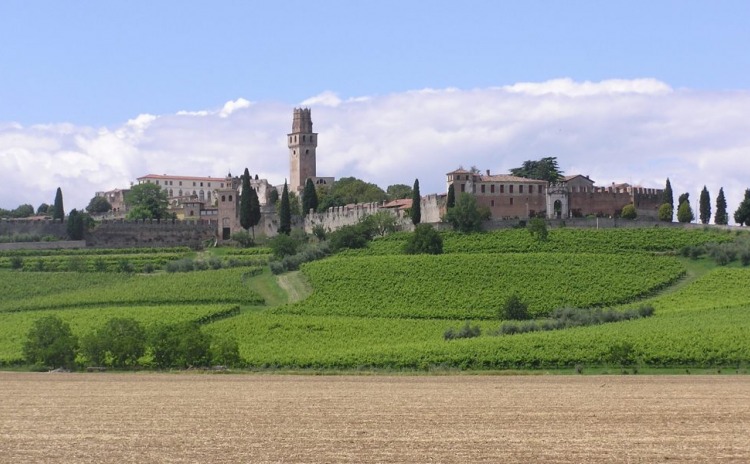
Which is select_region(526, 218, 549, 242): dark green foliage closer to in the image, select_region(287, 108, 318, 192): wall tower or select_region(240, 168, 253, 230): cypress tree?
select_region(240, 168, 253, 230): cypress tree

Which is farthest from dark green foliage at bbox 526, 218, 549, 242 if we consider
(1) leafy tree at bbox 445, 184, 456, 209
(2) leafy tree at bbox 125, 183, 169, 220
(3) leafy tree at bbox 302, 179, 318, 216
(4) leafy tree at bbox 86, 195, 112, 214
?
(4) leafy tree at bbox 86, 195, 112, 214

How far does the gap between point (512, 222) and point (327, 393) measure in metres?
65.9

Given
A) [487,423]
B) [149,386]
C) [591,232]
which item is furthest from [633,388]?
[591,232]

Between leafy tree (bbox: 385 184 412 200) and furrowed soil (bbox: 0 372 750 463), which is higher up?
leafy tree (bbox: 385 184 412 200)

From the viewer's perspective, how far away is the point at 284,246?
98.9 meters

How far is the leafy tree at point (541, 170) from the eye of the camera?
12125 cm

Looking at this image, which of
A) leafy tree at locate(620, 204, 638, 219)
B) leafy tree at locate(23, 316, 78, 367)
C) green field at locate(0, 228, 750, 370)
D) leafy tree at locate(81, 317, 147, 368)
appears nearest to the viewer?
green field at locate(0, 228, 750, 370)

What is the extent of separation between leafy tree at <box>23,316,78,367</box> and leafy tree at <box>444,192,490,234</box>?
4437 cm

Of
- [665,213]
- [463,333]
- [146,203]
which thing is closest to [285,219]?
[146,203]

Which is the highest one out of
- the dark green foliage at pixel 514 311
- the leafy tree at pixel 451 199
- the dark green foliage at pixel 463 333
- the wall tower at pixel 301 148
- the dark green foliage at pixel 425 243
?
the wall tower at pixel 301 148

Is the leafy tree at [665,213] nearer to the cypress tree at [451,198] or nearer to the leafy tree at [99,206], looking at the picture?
the cypress tree at [451,198]

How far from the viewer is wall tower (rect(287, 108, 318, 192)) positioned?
155m

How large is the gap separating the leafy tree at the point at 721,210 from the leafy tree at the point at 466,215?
19488 mm

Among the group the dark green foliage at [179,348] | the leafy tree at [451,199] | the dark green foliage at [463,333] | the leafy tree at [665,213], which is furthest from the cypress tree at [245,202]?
the dark green foliage at [179,348]
